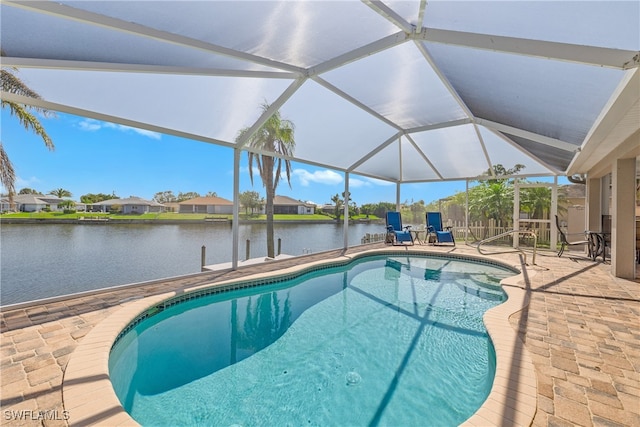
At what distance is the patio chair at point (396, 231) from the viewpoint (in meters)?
11.8

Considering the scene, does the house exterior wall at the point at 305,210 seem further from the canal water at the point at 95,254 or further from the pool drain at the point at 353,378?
the pool drain at the point at 353,378

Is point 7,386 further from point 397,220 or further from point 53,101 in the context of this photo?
point 397,220

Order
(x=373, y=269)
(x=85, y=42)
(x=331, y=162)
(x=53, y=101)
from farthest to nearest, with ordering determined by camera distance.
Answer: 1. (x=331, y=162)
2. (x=373, y=269)
3. (x=53, y=101)
4. (x=85, y=42)

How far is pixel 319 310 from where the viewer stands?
5.49 metres

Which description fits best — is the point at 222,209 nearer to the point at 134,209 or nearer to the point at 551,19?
the point at 134,209

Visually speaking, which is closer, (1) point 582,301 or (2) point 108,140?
(1) point 582,301

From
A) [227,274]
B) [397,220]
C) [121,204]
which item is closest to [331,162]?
[397,220]

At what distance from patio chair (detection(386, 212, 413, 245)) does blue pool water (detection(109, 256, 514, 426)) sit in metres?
5.42

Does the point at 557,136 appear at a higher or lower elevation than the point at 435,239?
higher

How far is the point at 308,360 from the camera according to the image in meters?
3.73

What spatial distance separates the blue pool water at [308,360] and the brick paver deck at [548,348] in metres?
0.56

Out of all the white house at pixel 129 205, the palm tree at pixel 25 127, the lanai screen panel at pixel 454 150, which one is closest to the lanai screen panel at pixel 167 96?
the palm tree at pixel 25 127

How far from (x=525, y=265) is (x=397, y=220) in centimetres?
495

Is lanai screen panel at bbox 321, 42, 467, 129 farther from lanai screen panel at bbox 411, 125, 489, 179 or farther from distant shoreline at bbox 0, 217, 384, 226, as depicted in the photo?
distant shoreline at bbox 0, 217, 384, 226
